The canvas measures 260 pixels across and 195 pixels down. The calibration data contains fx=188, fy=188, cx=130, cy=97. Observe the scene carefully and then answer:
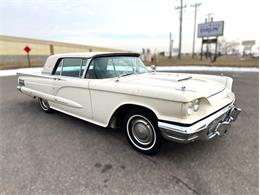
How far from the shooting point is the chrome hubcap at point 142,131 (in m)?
2.80

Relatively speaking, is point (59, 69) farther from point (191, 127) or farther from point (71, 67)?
point (191, 127)

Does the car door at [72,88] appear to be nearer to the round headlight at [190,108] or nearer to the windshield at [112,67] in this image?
the windshield at [112,67]

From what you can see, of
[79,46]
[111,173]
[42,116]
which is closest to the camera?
[111,173]

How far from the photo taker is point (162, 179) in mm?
2322

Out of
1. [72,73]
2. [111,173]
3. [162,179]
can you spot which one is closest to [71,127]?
[72,73]

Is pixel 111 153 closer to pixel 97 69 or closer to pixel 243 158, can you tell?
pixel 97 69

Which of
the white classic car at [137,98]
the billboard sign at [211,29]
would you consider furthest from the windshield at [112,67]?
the billboard sign at [211,29]

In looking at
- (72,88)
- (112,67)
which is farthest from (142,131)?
(72,88)

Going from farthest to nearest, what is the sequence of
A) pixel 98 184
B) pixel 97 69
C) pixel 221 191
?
pixel 97 69
pixel 98 184
pixel 221 191

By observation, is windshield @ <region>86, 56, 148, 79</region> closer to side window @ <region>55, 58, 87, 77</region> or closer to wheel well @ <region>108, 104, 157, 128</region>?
side window @ <region>55, 58, 87, 77</region>

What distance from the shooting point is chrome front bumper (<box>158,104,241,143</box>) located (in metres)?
2.29

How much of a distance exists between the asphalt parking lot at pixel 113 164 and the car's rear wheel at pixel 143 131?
0.46 feet

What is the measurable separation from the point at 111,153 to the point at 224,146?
184 centimetres

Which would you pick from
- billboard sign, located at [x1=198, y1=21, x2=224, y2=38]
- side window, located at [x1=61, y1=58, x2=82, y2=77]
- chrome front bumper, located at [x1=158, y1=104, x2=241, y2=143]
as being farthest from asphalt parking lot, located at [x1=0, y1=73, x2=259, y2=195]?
billboard sign, located at [x1=198, y1=21, x2=224, y2=38]
